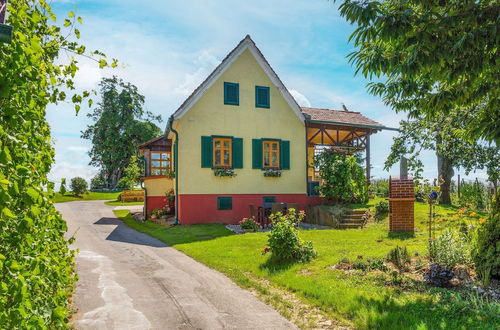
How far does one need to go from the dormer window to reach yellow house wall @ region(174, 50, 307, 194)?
0.54 feet

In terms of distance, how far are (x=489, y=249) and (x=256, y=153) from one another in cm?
1240

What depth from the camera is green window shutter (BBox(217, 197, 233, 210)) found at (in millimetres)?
16609

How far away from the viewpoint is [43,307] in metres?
2.98

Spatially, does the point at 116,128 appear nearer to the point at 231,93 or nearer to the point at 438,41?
the point at 231,93

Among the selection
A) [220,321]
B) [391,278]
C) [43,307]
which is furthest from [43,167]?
[391,278]

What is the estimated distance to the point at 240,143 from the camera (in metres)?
17.0

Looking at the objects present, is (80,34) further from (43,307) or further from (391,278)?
(391,278)

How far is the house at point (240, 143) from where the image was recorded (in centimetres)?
1620

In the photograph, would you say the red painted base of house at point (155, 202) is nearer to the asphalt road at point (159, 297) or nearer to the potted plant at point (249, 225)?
the potted plant at point (249, 225)

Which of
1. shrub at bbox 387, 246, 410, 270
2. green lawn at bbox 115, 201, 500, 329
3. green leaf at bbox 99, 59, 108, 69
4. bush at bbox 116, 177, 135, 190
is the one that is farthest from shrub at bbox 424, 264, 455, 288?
bush at bbox 116, 177, 135, 190

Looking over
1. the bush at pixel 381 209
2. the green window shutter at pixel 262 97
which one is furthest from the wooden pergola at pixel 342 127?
the bush at pixel 381 209

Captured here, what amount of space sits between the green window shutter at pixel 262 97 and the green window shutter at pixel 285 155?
222cm

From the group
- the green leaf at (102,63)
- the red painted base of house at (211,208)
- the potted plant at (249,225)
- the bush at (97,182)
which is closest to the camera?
the green leaf at (102,63)

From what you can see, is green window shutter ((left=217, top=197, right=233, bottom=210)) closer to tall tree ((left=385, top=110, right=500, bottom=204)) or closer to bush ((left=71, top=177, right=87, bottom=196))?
tall tree ((left=385, top=110, right=500, bottom=204))
